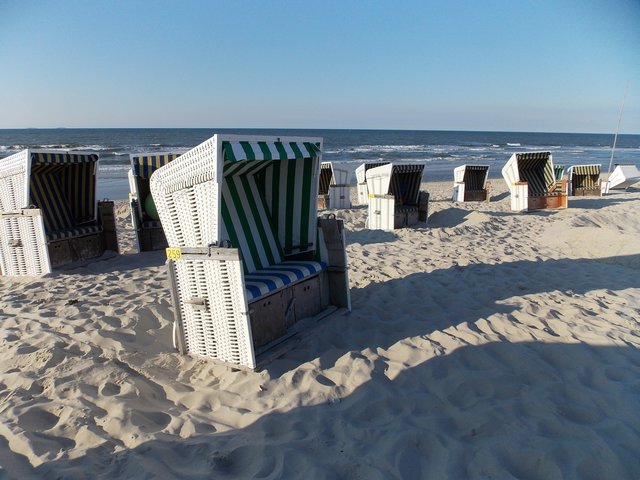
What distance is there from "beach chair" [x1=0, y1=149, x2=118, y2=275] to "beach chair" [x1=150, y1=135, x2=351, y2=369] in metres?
3.41

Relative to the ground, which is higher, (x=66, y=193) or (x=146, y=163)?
(x=146, y=163)

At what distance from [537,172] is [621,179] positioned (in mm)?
5662

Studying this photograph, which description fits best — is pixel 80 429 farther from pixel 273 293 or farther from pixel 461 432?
pixel 461 432

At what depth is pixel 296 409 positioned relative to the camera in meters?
2.99

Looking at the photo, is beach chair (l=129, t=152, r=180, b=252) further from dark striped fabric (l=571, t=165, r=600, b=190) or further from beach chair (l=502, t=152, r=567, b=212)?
dark striped fabric (l=571, t=165, r=600, b=190)

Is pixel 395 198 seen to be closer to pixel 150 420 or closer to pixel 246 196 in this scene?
pixel 246 196

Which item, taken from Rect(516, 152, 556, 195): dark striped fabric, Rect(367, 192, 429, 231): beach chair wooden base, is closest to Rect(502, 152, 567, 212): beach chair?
Rect(516, 152, 556, 195): dark striped fabric

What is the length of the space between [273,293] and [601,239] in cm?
677

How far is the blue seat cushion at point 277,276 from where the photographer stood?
12.0 ft

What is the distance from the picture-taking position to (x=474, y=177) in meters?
15.9

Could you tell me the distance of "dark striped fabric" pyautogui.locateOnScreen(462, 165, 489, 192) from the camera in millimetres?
15492

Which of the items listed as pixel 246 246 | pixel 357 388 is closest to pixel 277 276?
pixel 246 246

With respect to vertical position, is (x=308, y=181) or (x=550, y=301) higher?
(x=308, y=181)

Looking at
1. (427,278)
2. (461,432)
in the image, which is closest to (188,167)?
(461,432)
